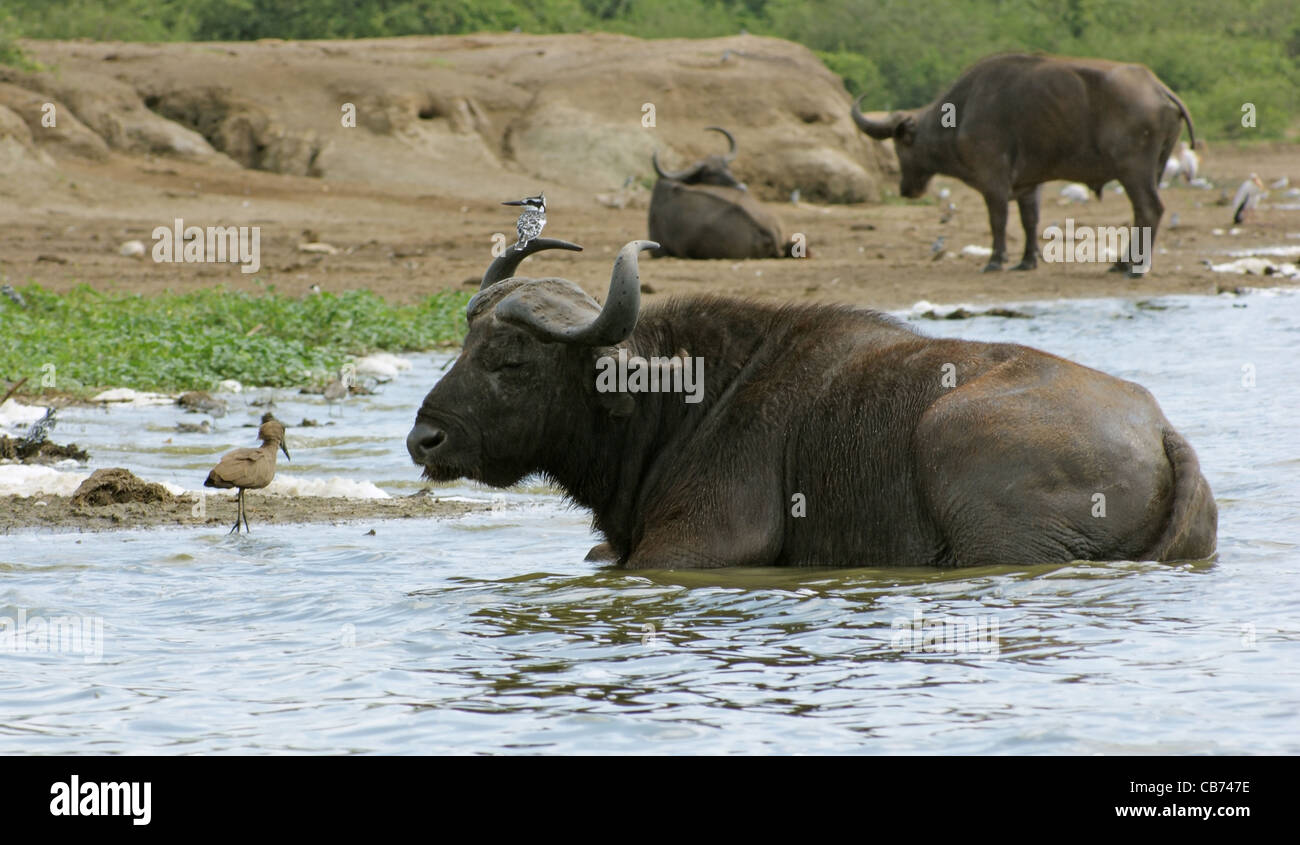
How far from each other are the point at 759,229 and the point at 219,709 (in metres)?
16.4

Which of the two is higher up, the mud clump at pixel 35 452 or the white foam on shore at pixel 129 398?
the white foam on shore at pixel 129 398

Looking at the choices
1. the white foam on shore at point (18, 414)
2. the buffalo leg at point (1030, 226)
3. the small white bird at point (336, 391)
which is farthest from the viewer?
the buffalo leg at point (1030, 226)

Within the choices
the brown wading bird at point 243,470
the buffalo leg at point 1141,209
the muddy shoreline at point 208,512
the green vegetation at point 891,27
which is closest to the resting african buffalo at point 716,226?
the buffalo leg at point 1141,209

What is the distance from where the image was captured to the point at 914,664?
557cm

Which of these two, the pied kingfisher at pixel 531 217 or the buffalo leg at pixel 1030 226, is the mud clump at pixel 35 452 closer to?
the pied kingfisher at pixel 531 217

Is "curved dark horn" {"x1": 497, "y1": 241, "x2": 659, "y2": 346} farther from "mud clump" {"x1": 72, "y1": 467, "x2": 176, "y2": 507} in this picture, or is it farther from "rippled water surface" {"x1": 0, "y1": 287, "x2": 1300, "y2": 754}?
"mud clump" {"x1": 72, "y1": 467, "x2": 176, "y2": 507}

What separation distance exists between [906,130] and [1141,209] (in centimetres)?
316

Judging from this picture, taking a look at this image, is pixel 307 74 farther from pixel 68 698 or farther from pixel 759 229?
A: pixel 68 698

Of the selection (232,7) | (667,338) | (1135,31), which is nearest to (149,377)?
(667,338)

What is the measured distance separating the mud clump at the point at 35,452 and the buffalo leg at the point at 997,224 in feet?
39.7

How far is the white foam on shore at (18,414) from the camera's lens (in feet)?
33.6

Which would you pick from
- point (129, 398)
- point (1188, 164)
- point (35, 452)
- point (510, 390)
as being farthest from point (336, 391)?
point (1188, 164)

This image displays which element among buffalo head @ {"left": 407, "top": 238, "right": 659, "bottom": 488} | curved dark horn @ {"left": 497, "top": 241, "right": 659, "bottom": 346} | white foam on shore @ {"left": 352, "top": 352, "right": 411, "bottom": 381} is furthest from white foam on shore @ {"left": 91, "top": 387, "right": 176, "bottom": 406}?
curved dark horn @ {"left": 497, "top": 241, "right": 659, "bottom": 346}
